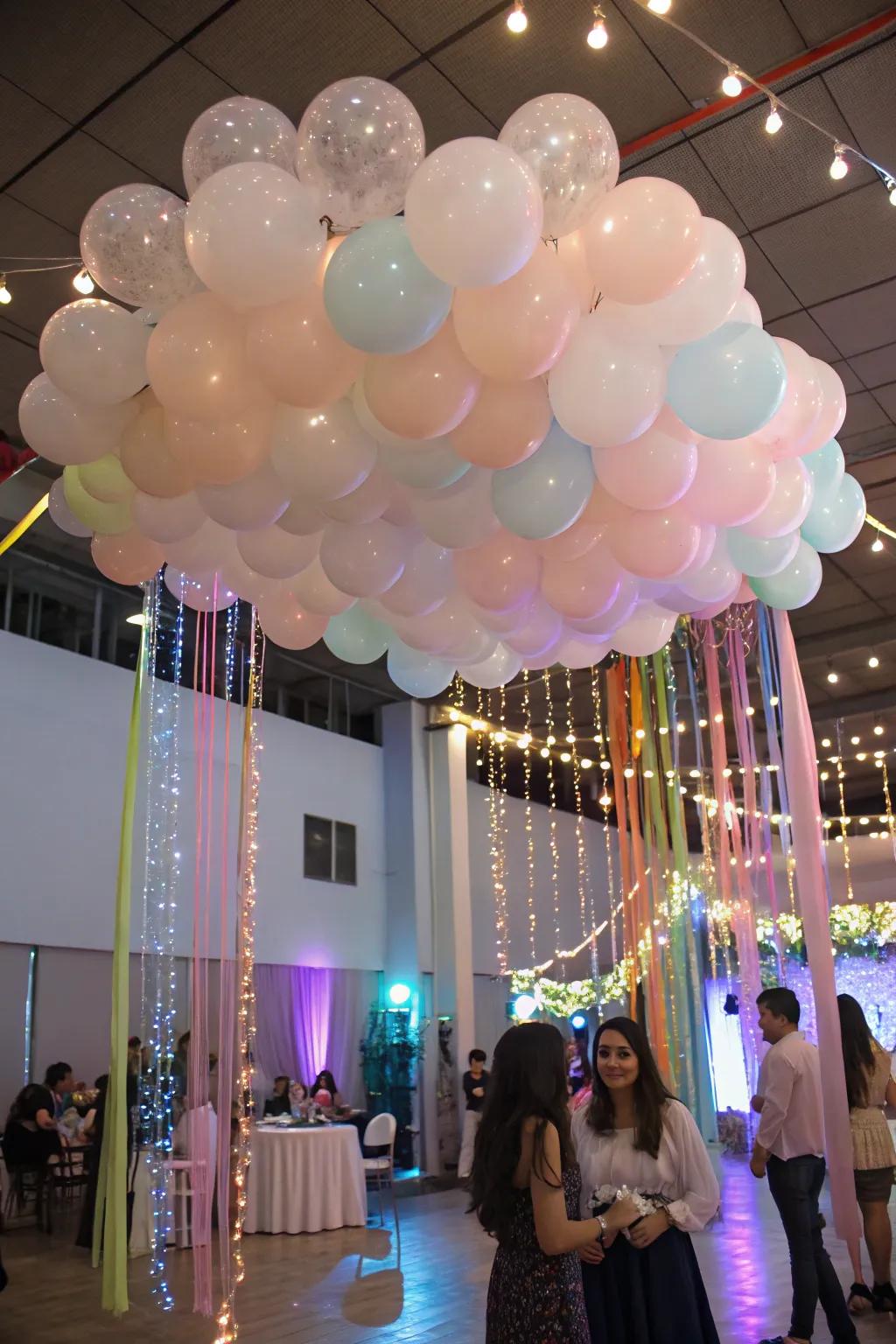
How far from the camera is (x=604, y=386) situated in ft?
8.74

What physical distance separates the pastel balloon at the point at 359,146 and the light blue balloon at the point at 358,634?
5.69 ft

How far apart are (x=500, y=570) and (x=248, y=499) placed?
0.78 m

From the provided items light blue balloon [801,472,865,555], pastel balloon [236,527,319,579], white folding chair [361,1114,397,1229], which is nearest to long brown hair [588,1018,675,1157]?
pastel balloon [236,527,319,579]

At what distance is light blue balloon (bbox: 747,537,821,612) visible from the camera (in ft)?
12.7

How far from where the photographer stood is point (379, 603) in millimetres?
3848

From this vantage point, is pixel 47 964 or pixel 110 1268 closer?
pixel 110 1268

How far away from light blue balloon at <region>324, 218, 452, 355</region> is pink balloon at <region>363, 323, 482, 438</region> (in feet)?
0.33

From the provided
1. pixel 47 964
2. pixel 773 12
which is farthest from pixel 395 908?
pixel 773 12

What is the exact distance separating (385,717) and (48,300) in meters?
8.49

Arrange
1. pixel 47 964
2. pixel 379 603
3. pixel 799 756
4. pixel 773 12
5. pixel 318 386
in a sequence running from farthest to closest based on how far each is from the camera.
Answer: pixel 47 964 < pixel 799 756 < pixel 773 12 < pixel 379 603 < pixel 318 386

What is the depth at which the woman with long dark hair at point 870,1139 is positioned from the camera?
469 cm

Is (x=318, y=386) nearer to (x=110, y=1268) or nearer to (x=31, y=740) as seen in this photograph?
(x=110, y=1268)

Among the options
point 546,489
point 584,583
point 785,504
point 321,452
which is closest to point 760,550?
point 785,504

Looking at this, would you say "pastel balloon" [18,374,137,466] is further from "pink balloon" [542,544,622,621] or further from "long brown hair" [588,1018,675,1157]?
"long brown hair" [588,1018,675,1157]
